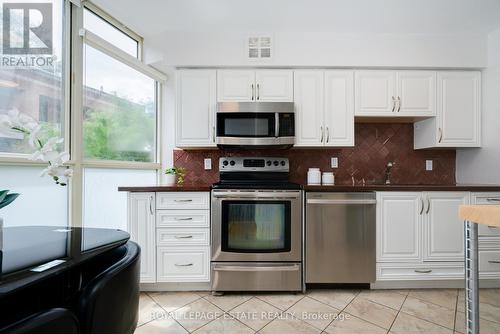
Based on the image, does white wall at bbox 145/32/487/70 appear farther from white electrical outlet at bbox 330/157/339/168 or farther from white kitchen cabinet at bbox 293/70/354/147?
white electrical outlet at bbox 330/157/339/168

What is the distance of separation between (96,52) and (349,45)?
8.13 ft

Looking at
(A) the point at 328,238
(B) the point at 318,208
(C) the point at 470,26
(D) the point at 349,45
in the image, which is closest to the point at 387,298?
(A) the point at 328,238

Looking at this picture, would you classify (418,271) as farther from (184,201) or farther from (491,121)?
(184,201)

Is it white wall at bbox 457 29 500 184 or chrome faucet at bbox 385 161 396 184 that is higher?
white wall at bbox 457 29 500 184

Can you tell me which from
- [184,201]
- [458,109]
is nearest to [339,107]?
[458,109]

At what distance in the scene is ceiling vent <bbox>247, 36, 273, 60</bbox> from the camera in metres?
2.28

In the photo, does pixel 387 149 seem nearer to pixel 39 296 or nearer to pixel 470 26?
pixel 470 26

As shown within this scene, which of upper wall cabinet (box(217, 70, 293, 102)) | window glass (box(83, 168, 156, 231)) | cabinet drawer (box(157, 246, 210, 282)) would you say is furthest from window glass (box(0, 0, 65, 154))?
upper wall cabinet (box(217, 70, 293, 102))

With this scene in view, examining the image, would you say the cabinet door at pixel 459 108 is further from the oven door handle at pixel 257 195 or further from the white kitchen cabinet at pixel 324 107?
the oven door handle at pixel 257 195

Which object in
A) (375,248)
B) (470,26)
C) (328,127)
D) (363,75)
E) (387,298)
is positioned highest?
(470,26)

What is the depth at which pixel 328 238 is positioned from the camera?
1.99 metres

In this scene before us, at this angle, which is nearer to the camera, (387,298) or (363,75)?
(387,298)

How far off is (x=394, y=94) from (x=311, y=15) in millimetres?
1173

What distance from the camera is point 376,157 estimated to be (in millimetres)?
2629
